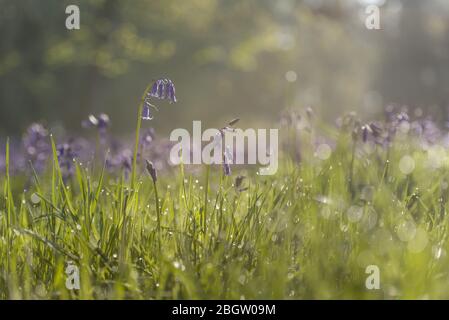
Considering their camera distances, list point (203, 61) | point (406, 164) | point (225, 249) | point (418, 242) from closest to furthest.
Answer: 1. point (418, 242)
2. point (225, 249)
3. point (406, 164)
4. point (203, 61)

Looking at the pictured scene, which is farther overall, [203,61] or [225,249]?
[203,61]

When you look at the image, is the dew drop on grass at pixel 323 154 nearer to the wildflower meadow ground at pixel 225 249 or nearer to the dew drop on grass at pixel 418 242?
the wildflower meadow ground at pixel 225 249

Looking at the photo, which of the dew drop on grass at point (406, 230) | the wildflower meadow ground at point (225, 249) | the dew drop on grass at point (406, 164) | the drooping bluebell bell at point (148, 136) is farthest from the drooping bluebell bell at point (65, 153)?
the dew drop on grass at point (406, 230)

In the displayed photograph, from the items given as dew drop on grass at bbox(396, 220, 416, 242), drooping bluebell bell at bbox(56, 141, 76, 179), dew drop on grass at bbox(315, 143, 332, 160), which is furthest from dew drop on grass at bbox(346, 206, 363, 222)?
drooping bluebell bell at bbox(56, 141, 76, 179)

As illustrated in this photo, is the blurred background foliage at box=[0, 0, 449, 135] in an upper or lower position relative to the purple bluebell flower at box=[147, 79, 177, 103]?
upper

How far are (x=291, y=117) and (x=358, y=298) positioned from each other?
299 centimetres

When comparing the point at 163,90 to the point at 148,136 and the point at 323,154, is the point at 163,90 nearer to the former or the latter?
the point at 148,136

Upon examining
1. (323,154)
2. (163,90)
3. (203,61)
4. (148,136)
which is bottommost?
(323,154)

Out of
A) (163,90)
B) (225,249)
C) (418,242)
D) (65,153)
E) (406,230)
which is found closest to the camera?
(418,242)

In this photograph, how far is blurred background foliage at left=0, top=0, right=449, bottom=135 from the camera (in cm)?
1944

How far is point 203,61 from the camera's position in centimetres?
2331

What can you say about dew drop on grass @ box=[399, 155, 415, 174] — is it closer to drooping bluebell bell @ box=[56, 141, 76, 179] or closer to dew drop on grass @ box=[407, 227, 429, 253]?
dew drop on grass @ box=[407, 227, 429, 253]

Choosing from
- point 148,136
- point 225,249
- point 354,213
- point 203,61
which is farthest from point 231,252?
point 203,61

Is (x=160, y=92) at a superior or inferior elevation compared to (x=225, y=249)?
superior
